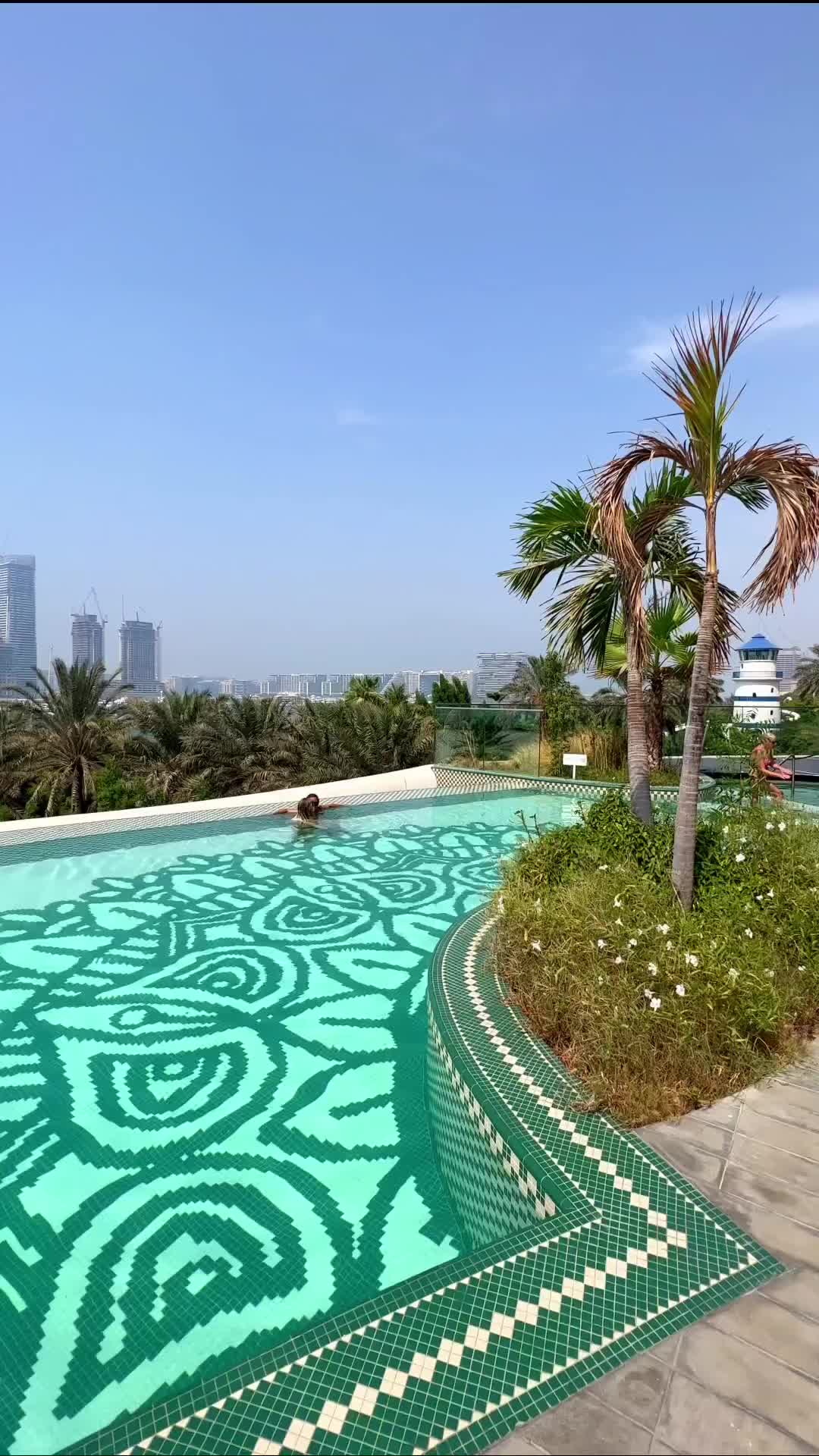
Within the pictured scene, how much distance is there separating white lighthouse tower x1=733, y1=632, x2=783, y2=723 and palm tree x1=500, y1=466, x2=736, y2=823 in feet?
41.4

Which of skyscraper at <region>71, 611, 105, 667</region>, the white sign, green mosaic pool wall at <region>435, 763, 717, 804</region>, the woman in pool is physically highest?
skyscraper at <region>71, 611, 105, 667</region>

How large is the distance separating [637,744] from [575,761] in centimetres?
749

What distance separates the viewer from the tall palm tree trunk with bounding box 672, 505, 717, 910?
4.08 metres

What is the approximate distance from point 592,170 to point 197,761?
1511cm

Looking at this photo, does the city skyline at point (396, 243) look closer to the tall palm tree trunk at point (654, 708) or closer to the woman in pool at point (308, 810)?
the tall palm tree trunk at point (654, 708)

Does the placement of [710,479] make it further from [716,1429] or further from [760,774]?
[716,1429]

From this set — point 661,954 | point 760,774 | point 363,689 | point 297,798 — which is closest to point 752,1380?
point 661,954

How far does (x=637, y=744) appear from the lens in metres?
5.09

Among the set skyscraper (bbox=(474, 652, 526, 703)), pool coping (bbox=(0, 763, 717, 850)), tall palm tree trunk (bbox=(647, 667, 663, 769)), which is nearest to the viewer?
pool coping (bbox=(0, 763, 717, 850))

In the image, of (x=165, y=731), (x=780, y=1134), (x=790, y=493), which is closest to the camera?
(x=780, y=1134)

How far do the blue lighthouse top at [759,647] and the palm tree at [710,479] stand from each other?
15335 mm

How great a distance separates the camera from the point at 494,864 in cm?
887

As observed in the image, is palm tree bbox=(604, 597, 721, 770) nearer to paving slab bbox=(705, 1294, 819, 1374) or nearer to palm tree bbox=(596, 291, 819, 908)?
palm tree bbox=(596, 291, 819, 908)

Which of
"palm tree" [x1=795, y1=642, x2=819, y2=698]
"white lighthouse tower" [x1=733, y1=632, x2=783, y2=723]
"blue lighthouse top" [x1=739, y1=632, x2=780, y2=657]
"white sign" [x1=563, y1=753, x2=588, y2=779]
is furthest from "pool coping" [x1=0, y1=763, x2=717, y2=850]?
"palm tree" [x1=795, y1=642, x2=819, y2=698]
